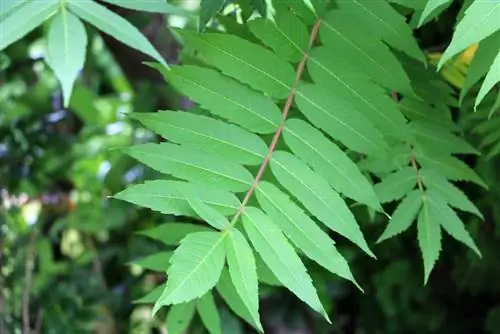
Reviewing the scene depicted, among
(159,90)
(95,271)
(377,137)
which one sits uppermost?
(377,137)

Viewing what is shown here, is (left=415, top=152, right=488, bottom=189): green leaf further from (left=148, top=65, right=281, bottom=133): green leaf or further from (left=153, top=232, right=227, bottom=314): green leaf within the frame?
(left=153, top=232, right=227, bottom=314): green leaf

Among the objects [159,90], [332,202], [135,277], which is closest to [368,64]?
[332,202]

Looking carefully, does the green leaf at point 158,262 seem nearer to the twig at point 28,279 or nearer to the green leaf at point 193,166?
the green leaf at point 193,166

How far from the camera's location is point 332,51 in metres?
0.76

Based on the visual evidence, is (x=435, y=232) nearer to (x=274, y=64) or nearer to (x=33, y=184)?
(x=274, y=64)

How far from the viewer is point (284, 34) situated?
75 centimetres

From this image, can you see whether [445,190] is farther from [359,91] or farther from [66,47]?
[66,47]

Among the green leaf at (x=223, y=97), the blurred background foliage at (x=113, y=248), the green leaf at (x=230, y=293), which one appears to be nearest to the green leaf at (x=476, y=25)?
the green leaf at (x=223, y=97)

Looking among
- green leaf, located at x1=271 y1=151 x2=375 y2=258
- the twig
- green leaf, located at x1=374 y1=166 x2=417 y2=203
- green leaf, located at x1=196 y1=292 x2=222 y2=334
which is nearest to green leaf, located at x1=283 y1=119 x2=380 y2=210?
green leaf, located at x1=271 y1=151 x2=375 y2=258

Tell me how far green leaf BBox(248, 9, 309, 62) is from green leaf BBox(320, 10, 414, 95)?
0.03 m

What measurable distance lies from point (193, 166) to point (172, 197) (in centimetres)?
4

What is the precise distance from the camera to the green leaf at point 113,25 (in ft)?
1.74

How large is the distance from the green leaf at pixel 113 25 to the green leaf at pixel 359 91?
25 centimetres

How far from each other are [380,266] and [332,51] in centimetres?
87
